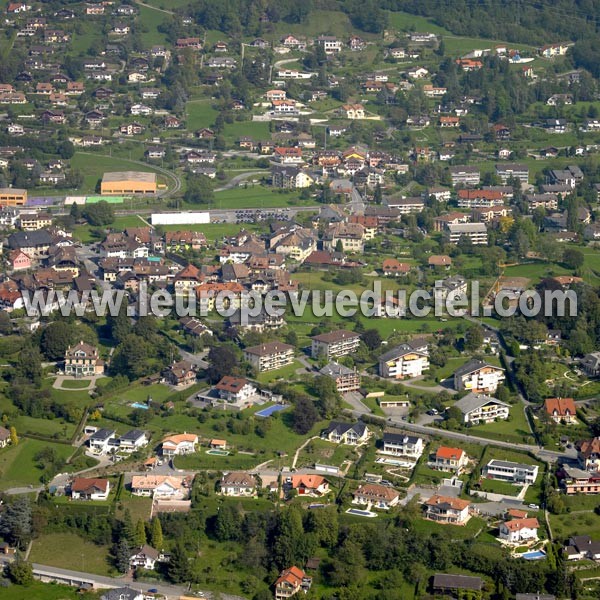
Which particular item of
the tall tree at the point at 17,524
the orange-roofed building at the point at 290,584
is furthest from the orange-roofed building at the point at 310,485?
the tall tree at the point at 17,524

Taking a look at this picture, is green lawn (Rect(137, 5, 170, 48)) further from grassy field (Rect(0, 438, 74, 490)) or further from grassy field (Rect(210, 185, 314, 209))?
grassy field (Rect(0, 438, 74, 490))

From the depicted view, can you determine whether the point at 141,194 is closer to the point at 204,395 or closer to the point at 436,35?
the point at 204,395

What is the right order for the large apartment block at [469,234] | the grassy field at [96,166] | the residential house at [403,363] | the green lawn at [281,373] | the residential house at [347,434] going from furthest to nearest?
the grassy field at [96,166], the large apartment block at [469,234], the residential house at [403,363], the green lawn at [281,373], the residential house at [347,434]

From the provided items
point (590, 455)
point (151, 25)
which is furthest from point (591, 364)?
point (151, 25)

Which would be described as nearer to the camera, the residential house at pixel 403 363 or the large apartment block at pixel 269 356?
the residential house at pixel 403 363

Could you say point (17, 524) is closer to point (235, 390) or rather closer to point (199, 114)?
point (235, 390)

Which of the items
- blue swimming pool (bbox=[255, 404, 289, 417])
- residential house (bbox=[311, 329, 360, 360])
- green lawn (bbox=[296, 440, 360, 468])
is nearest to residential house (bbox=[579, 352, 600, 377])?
residential house (bbox=[311, 329, 360, 360])

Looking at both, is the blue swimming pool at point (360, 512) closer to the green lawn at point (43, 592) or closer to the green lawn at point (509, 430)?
the green lawn at point (509, 430)
